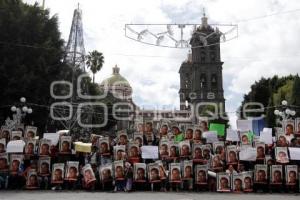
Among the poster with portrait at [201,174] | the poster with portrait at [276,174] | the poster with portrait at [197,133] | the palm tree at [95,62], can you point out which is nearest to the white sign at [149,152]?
the poster with portrait at [201,174]

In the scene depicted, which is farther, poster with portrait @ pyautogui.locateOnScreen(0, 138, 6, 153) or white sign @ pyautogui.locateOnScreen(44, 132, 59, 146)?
white sign @ pyautogui.locateOnScreen(44, 132, 59, 146)

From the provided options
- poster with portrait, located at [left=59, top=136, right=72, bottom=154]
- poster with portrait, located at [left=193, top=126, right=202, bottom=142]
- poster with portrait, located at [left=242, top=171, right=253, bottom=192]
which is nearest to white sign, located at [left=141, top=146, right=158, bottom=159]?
poster with portrait, located at [left=193, top=126, right=202, bottom=142]

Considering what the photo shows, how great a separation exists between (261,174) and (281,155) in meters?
1.04

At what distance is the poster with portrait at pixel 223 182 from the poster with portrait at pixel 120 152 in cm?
356

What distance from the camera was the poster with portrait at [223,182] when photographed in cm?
1720

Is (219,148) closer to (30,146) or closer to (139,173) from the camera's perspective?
(139,173)

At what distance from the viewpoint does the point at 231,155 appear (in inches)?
700

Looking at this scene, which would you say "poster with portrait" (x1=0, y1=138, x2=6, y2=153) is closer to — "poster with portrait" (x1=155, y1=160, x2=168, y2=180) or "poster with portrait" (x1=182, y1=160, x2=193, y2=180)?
"poster with portrait" (x1=155, y1=160, x2=168, y2=180)

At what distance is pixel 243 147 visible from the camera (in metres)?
17.8

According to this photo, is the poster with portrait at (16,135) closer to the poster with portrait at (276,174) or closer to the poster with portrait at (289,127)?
the poster with portrait at (276,174)

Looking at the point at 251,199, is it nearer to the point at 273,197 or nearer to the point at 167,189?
the point at 273,197

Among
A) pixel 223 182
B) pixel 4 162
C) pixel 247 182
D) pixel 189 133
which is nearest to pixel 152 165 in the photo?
pixel 189 133

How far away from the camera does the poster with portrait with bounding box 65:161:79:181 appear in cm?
1750

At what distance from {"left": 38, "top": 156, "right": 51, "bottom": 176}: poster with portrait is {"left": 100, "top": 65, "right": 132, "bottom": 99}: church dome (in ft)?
235
